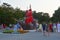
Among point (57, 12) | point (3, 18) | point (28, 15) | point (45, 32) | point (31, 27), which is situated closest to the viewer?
point (45, 32)

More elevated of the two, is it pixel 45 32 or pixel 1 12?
pixel 1 12

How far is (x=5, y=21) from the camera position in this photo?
68688 millimetres

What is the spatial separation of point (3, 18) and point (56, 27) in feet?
102

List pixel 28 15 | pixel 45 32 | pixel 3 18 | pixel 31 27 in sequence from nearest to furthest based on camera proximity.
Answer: pixel 45 32, pixel 31 27, pixel 28 15, pixel 3 18

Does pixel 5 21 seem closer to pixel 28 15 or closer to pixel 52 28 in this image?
pixel 28 15

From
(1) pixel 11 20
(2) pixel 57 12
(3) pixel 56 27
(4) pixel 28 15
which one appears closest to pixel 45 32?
(3) pixel 56 27

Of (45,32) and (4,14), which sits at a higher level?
(4,14)

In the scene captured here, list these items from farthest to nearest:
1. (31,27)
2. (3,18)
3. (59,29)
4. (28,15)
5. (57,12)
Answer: (57,12) → (3,18) → (28,15) → (31,27) → (59,29)

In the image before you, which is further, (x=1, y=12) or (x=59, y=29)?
(x=1, y=12)

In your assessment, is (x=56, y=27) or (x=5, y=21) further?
(x=5, y=21)

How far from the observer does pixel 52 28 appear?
40.0m

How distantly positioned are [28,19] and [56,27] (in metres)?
14.1

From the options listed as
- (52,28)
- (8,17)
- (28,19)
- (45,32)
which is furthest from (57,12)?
(45,32)

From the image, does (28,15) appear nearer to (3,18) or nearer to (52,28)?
(52,28)
